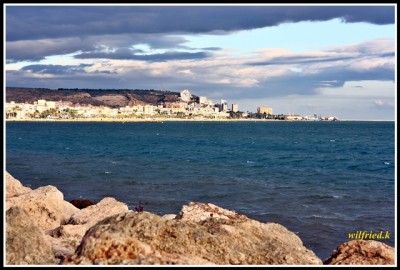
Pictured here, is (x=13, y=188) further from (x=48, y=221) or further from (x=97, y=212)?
(x=97, y=212)

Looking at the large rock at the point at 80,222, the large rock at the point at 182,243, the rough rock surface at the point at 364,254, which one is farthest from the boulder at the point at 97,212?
the rough rock surface at the point at 364,254

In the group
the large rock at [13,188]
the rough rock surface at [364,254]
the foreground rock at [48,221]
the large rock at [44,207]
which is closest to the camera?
the foreground rock at [48,221]

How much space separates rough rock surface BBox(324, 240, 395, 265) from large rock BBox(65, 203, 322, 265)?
1018 millimetres

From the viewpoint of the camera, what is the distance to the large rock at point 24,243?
26.8 ft

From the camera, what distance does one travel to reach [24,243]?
27.5ft

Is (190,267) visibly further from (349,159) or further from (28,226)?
(349,159)

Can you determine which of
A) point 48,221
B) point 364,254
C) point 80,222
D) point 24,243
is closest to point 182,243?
point 24,243

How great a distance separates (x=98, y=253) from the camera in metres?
7.01

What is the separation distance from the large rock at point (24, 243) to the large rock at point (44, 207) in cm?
633

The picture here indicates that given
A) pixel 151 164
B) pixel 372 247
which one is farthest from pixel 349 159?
pixel 372 247

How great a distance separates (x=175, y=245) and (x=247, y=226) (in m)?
1.96

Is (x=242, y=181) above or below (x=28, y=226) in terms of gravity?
below

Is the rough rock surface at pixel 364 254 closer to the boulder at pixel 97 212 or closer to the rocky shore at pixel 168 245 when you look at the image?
the rocky shore at pixel 168 245

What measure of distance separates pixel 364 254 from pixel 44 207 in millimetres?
9303
